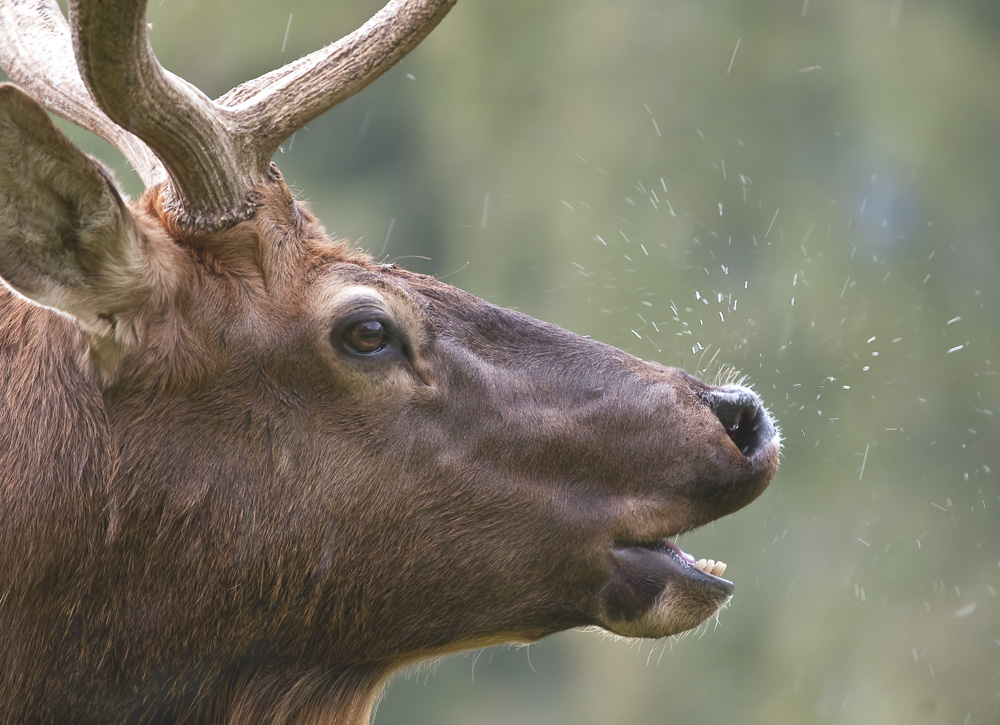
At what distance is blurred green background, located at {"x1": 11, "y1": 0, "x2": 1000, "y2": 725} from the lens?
30.6 feet

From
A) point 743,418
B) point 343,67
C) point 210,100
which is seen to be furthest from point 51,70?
point 743,418

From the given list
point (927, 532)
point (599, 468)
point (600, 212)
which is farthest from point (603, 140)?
point (599, 468)

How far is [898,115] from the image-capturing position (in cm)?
1038

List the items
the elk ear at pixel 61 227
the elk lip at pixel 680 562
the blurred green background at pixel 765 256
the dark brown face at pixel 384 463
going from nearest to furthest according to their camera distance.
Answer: the elk ear at pixel 61 227 < the dark brown face at pixel 384 463 < the elk lip at pixel 680 562 < the blurred green background at pixel 765 256

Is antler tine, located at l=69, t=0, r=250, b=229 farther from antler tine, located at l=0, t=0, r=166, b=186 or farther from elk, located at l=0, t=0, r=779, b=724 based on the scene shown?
antler tine, located at l=0, t=0, r=166, b=186

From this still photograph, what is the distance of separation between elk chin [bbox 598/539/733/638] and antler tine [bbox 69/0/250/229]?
113 cm

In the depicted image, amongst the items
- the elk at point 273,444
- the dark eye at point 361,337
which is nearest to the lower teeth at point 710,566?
the elk at point 273,444

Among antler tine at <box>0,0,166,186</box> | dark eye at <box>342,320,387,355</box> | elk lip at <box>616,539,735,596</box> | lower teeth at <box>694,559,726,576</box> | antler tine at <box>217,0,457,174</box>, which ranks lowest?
lower teeth at <box>694,559,726,576</box>

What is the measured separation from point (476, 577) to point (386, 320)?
1.96 feet

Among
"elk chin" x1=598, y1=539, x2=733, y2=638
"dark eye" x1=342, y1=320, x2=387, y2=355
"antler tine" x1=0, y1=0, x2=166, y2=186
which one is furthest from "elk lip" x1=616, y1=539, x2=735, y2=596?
"antler tine" x1=0, y1=0, x2=166, y2=186

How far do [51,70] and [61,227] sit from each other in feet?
3.30

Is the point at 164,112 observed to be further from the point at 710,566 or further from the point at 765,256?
the point at 765,256

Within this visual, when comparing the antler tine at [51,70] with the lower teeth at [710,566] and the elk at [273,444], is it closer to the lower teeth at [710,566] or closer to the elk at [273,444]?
the elk at [273,444]

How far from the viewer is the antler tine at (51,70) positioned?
3266mm
